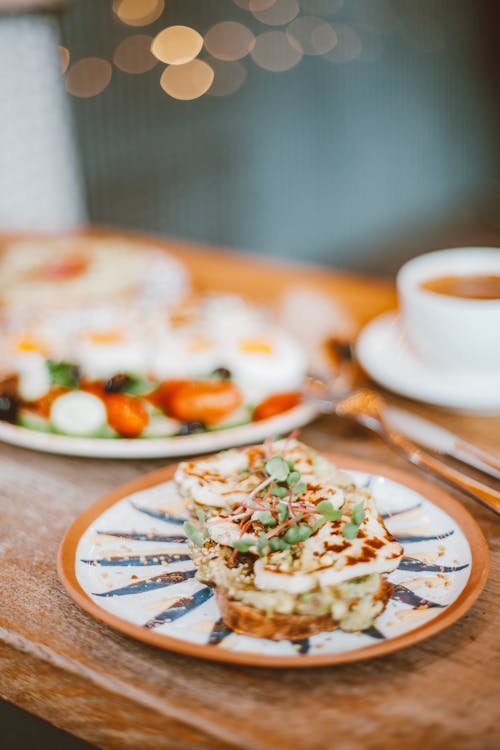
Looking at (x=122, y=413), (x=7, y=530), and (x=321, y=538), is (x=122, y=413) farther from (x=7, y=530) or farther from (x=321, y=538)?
(x=321, y=538)

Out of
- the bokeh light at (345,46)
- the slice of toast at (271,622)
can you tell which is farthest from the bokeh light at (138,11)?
the slice of toast at (271,622)

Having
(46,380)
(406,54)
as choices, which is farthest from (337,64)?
(46,380)

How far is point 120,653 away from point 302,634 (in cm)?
22

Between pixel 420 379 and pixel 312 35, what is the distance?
5.68 meters

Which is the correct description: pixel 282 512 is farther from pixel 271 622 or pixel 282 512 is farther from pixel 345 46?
pixel 345 46

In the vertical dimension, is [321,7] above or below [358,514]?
above

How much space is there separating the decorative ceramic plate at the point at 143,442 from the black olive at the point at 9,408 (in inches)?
1.8

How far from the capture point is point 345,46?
23.4 ft

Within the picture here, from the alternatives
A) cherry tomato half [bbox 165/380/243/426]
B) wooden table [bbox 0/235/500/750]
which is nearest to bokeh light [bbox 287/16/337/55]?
cherry tomato half [bbox 165/380/243/426]

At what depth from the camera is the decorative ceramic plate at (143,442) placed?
149cm

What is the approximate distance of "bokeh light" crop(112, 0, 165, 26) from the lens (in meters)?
5.50

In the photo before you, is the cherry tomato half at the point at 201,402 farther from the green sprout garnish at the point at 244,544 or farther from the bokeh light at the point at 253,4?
the bokeh light at the point at 253,4

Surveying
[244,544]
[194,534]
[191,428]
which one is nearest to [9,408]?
[191,428]

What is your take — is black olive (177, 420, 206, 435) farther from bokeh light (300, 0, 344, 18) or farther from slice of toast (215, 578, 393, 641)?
bokeh light (300, 0, 344, 18)
